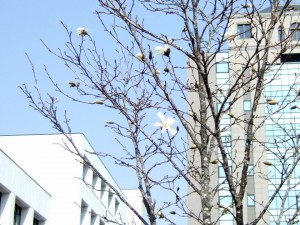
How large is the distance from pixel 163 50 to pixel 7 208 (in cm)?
1948

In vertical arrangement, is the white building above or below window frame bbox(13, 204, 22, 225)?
above

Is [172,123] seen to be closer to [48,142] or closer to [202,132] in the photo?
Result: [202,132]

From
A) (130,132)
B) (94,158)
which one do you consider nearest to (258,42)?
(130,132)

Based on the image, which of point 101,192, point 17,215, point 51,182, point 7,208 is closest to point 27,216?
point 17,215

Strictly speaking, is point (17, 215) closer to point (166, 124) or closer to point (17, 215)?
point (17, 215)

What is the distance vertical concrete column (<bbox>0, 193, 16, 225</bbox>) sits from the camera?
2327 centimetres

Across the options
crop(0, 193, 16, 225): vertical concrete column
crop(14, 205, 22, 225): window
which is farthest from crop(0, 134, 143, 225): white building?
crop(0, 193, 16, 225): vertical concrete column

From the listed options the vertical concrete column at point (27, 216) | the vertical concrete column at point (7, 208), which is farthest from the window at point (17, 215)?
the vertical concrete column at point (7, 208)

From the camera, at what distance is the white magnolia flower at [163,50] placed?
4969mm

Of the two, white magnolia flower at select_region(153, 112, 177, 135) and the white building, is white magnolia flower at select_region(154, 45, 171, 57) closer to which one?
white magnolia flower at select_region(153, 112, 177, 135)

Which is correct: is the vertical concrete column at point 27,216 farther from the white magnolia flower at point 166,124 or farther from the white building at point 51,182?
the white magnolia flower at point 166,124

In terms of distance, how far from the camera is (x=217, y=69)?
47.6 metres

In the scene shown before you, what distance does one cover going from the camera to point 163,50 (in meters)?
4.99

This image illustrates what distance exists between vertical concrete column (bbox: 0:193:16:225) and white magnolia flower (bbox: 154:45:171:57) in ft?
63.2
